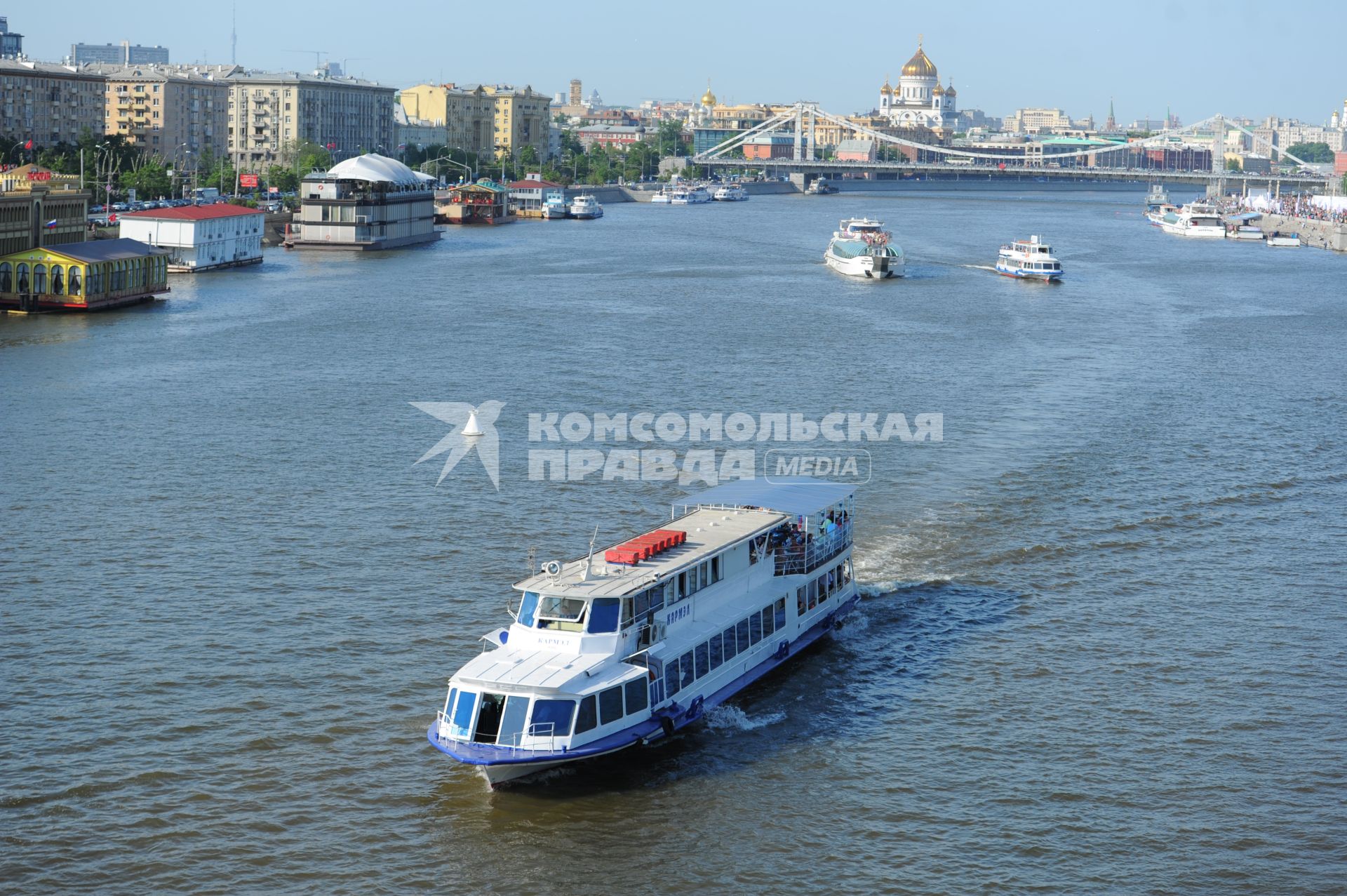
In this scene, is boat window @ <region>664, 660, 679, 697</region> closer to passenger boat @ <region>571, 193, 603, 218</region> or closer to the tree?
the tree

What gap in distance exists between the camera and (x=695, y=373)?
106 ft

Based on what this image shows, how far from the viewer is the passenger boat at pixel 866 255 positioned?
5534 centimetres

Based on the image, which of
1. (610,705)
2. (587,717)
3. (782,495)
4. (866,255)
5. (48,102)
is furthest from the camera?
(48,102)

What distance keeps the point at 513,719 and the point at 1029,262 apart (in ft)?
150

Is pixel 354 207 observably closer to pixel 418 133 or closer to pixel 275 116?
pixel 275 116

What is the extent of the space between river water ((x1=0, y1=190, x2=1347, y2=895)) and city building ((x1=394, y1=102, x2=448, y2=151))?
87.5m

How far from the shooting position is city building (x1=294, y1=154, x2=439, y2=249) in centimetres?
6200

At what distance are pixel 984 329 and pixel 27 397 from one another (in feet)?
77.8

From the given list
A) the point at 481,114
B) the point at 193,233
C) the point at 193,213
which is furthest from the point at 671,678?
the point at 481,114

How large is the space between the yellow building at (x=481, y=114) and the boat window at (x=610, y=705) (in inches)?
4842

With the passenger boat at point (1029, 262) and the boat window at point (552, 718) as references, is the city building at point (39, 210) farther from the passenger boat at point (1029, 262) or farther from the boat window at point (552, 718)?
the boat window at point (552, 718)

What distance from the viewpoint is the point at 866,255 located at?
55.9 meters

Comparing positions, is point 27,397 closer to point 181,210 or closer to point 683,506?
point 683,506

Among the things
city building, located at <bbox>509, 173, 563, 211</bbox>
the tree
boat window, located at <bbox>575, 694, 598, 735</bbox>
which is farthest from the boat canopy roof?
city building, located at <bbox>509, 173, 563, 211</bbox>
